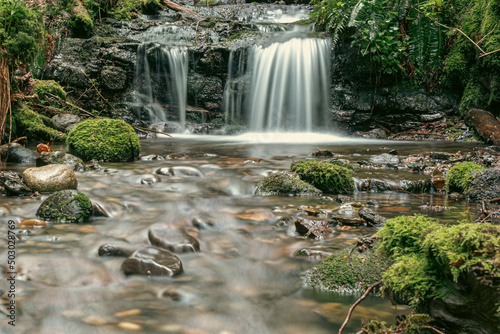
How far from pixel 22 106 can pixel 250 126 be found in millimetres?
7486

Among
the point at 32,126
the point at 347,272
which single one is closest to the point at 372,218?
the point at 347,272

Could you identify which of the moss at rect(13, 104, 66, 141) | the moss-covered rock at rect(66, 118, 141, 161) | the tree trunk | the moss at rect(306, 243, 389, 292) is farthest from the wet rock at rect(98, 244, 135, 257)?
the moss at rect(13, 104, 66, 141)

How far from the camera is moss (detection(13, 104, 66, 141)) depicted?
8.59 m

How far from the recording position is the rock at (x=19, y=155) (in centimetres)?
656

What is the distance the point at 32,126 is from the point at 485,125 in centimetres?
1148

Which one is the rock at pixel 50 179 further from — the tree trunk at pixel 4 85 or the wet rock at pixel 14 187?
the tree trunk at pixel 4 85

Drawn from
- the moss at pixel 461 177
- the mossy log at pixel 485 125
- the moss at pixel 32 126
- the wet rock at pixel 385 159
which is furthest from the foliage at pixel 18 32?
the mossy log at pixel 485 125

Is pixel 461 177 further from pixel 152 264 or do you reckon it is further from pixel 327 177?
pixel 152 264

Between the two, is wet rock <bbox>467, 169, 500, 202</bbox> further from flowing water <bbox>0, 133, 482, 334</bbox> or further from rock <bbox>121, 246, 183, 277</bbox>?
rock <bbox>121, 246, 183, 277</bbox>

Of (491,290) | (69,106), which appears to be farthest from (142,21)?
(491,290)

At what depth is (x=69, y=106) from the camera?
1185 centimetres

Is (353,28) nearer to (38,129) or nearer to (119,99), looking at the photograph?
(119,99)

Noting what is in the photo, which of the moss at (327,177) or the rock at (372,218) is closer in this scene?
the rock at (372,218)

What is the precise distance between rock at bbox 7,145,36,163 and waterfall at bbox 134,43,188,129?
750cm
